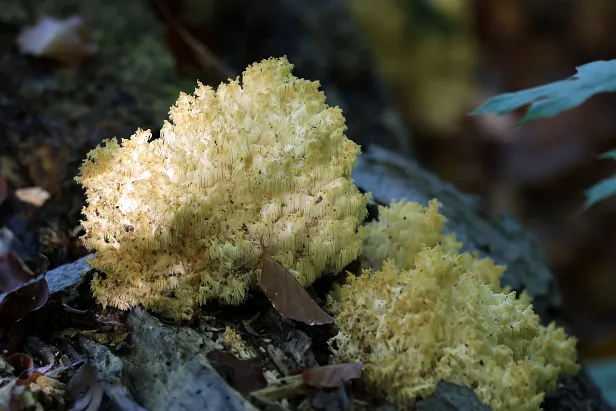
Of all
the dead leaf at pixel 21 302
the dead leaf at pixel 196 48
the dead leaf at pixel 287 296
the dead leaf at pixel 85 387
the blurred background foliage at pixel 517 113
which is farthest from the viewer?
the blurred background foliage at pixel 517 113

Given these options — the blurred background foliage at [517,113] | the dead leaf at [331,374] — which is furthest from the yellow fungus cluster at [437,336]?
the blurred background foliage at [517,113]

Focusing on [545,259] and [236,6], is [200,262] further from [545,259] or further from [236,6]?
[236,6]

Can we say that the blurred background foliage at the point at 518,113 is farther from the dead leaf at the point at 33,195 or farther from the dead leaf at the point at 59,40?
the dead leaf at the point at 33,195

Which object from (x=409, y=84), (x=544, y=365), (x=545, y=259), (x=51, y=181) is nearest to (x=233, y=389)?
(x=544, y=365)

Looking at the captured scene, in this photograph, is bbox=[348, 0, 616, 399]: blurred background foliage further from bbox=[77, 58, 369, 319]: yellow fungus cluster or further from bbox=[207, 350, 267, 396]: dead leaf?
bbox=[207, 350, 267, 396]: dead leaf

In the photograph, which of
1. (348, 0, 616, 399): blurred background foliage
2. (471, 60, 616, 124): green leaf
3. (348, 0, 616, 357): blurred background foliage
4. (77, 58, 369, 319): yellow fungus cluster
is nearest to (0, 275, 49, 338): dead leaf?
(77, 58, 369, 319): yellow fungus cluster
